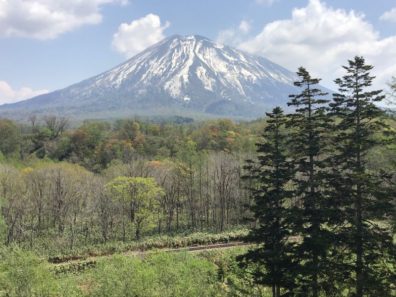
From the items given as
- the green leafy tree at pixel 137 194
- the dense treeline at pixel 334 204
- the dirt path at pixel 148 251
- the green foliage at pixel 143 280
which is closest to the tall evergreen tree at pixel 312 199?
the dense treeline at pixel 334 204

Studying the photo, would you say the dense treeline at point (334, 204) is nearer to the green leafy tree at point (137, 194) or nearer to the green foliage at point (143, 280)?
the green foliage at point (143, 280)

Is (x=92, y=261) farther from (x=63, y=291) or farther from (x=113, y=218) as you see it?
(x=63, y=291)

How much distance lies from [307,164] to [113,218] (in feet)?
120

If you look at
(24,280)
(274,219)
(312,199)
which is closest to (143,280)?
(24,280)

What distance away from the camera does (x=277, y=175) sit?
82.6 ft

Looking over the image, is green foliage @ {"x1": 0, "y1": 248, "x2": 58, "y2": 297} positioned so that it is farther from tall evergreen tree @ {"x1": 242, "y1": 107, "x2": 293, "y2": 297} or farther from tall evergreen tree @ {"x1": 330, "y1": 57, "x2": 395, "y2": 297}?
tall evergreen tree @ {"x1": 330, "y1": 57, "x2": 395, "y2": 297}

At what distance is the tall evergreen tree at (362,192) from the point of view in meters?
22.2

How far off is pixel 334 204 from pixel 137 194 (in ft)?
112

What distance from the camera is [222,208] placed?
58344mm

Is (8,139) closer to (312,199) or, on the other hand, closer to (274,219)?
(274,219)

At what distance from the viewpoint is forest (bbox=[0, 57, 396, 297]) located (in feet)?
74.4

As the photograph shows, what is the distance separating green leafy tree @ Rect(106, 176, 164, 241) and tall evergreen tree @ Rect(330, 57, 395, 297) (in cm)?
3312

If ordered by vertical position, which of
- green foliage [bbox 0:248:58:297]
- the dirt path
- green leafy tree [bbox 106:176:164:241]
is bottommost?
the dirt path

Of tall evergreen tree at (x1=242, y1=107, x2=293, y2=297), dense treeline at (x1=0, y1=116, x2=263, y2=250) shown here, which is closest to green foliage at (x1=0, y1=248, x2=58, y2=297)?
tall evergreen tree at (x1=242, y1=107, x2=293, y2=297)
